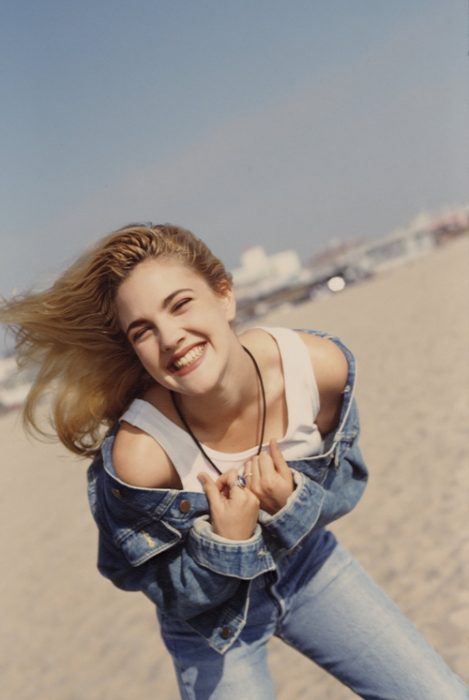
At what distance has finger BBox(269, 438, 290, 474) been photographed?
2.04 m

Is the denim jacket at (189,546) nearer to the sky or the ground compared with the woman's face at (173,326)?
nearer to the ground

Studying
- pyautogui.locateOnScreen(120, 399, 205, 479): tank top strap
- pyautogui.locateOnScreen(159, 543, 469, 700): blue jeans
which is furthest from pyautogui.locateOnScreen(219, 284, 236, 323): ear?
pyautogui.locateOnScreen(159, 543, 469, 700): blue jeans

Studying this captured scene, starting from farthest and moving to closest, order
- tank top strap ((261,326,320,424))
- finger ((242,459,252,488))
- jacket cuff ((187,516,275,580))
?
tank top strap ((261,326,320,424)) → finger ((242,459,252,488)) → jacket cuff ((187,516,275,580))

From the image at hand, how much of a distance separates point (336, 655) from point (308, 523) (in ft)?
1.32

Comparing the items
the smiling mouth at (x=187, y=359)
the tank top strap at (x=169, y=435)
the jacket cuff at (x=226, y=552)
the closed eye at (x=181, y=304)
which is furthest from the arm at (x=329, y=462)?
the closed eye at (x=181, y=304)

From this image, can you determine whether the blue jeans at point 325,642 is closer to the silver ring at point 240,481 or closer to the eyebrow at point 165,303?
the silver ring at point 240,481

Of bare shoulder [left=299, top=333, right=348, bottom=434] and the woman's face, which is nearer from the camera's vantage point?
the woman's face

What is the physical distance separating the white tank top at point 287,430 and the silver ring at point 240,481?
8 centimetres

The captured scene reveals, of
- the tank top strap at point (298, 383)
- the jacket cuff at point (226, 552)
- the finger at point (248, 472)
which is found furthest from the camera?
the tank top strap at point (298, 383)

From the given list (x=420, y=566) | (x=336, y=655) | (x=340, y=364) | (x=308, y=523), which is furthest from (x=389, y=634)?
(x=420, y=566)

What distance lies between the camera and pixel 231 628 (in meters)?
2.02

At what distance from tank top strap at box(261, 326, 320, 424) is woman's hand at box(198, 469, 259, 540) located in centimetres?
29

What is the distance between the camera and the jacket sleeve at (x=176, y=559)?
194 cm

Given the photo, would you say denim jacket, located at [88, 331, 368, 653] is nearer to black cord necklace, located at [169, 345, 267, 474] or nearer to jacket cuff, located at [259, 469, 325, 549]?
jacket cuff, located at [259, 469, 325, 549]
